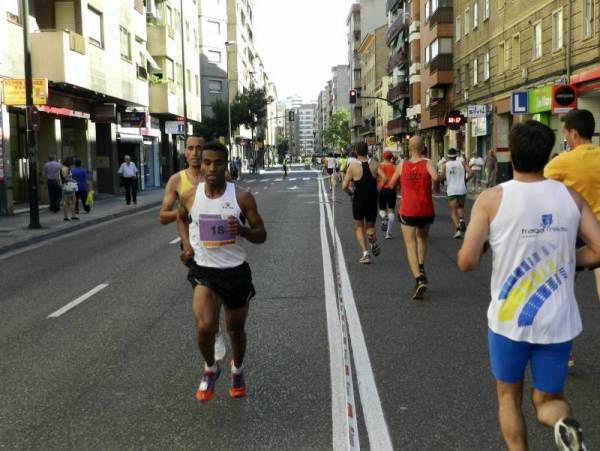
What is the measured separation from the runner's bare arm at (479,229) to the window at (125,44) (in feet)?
97.8

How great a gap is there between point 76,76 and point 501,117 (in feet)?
61.7

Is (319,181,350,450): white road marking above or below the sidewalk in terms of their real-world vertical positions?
below

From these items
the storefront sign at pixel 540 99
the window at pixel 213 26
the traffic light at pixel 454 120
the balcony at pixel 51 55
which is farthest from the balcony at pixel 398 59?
the balcony at pixel 51 55

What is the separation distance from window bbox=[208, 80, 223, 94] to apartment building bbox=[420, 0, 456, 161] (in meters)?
28.6

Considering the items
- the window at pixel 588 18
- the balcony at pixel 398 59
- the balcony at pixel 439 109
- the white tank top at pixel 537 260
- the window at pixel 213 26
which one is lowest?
the white tank top at pixel 537 260

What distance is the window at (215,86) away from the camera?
75.6 metres

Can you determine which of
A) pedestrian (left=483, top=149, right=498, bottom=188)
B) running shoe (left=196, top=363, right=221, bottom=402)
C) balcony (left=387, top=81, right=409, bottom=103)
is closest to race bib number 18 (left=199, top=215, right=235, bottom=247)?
running shoe (left=196, top=363, right=221, bottom=402)

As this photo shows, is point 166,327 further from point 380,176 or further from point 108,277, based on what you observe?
point 380,176

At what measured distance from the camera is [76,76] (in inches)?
960

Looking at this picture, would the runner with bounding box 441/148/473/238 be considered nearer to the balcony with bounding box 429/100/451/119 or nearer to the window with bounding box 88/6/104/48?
the window with bounding box 88/6/104/48

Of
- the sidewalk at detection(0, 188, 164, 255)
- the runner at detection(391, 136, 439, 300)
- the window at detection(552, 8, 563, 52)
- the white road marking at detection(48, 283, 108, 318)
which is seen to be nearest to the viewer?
the white road marking at detection(48, 283, 108, 318)

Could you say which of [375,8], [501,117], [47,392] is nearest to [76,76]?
[501,117]

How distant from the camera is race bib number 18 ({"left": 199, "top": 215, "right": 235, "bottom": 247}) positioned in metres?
4.56

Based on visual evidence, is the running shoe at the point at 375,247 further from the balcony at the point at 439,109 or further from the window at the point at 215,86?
the window at the point at 215,86
